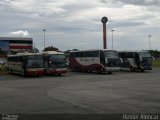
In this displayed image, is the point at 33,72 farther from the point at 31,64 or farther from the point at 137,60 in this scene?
the point at 137,60

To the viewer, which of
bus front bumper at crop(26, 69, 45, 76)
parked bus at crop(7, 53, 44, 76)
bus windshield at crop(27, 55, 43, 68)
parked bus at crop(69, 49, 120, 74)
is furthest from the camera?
parked bus at crop(69, 49, 120, 74)

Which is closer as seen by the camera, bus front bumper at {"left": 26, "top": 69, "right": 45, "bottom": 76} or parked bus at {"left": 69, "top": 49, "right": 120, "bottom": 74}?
bus front bumper at {"left": 26, "top": 69, "right": 45, "bottom": 76}

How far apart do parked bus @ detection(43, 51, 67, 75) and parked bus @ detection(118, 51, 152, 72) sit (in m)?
12.1

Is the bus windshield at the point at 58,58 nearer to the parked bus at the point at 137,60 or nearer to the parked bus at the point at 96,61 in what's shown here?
the parked bus at the point at 96,61

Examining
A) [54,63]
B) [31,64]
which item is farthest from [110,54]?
[31,64]

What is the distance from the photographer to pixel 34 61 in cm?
4259

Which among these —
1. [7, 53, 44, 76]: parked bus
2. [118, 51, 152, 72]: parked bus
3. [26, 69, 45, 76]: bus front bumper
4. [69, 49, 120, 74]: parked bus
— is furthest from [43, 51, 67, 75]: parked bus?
[118, 51, 152, 72]: parked bus

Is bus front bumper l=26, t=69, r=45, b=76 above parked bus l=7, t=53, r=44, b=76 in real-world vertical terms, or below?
below

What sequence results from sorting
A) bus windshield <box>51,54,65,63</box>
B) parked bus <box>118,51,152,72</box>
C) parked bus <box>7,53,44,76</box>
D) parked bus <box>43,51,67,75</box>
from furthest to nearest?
parked bus <box>118,51,152,72</box> → bus windshield <box>51,54,65,63</box> → parked bus <box>43,51,67,75</box> → parked bus <box>7,53,44,76</box>

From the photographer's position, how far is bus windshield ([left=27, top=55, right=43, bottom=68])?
4244 cm

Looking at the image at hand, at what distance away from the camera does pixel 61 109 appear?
15.1 metres

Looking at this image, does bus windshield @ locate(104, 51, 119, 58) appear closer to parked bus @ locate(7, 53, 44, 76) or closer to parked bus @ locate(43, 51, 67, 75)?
parked bus @ locate(43, 51, 67, 75)

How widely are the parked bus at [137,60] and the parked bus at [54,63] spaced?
12.1 metres

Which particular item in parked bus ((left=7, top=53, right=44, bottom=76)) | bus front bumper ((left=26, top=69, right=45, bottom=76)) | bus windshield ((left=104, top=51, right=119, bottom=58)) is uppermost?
bus windshield ((left=104, top=51, right=119, bottom=58))
